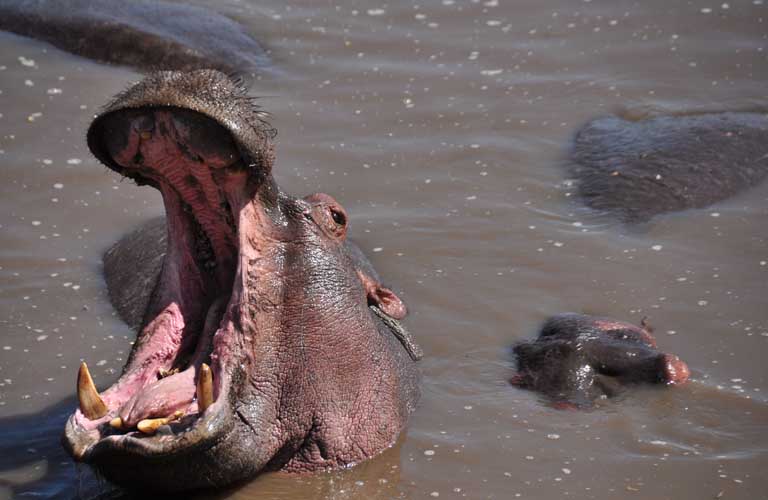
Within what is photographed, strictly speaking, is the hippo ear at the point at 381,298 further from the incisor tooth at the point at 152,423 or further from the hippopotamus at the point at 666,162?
the hippopotamus at the point at 666,162

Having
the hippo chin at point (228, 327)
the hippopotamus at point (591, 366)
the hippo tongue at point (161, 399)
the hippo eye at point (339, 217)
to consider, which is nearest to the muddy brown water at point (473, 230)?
the hippopotamus at point (591, 366)

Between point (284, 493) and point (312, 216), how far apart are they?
129cm

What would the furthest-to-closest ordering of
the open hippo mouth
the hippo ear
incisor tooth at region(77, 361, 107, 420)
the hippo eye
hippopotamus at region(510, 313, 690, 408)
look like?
1. hippopotamus at region(510, 313, 690, 408)
2. the hippo ear
3. the hippo eye
4. incisor tooth at region(77, 361, 107, 420)
5. the open hippo mouth

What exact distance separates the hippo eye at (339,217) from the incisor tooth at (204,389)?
1.02 m

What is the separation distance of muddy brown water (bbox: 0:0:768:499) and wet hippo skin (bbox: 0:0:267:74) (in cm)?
23

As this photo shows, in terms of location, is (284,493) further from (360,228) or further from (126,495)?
(360,228)

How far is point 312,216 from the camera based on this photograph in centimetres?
513

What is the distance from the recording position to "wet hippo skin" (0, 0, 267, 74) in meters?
10.7

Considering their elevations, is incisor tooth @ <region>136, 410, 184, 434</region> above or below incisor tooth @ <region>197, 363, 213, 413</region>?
below

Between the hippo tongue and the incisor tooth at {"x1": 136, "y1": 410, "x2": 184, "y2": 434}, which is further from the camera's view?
the hippo tongue

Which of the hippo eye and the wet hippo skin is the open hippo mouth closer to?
the hippo eye

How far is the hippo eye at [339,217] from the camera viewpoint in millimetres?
5312

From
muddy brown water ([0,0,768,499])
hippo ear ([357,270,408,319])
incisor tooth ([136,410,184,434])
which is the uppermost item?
hippo ear ([357,270,408,319])

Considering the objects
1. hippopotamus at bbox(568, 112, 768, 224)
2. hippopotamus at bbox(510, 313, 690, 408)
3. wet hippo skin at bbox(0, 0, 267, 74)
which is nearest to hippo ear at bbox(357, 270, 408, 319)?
hippopotamus at bbox(510, 313, 690, 408)
